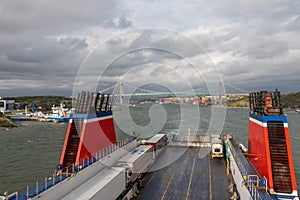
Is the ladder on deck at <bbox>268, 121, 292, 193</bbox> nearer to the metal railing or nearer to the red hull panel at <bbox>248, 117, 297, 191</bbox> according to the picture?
the red hull panel at <bbox>248, 117, 297, 191</bbox>

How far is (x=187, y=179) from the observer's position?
39.3 feet

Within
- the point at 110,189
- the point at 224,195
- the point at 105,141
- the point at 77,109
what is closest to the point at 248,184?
the point at 224,195

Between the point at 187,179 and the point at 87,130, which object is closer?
the point at 87,130

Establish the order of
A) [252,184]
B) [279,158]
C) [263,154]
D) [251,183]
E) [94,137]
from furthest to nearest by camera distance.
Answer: [94,137], [263,154], [279,158], [251,183], [252,184]

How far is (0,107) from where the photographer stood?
3339 inches

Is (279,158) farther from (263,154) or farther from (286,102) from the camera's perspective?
(286,102)

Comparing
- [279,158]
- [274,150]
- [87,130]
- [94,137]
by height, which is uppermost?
[87,130]

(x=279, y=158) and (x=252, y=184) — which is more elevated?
(x=279, y=158)

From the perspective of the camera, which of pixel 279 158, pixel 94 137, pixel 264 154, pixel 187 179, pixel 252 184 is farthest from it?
pixel 187 179

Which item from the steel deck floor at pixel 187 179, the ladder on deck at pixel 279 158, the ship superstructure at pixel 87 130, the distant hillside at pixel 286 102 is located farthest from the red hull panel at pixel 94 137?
the distant hillside at pixel 286 102

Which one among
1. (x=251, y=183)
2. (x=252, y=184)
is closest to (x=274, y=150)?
(x=251, y=183)

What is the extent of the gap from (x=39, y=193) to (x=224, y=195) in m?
6.99

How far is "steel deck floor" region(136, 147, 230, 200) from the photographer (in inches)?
401

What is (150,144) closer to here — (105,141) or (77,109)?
(105,141)
